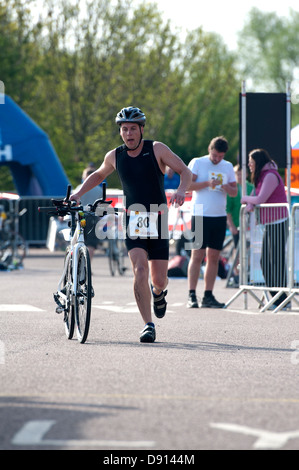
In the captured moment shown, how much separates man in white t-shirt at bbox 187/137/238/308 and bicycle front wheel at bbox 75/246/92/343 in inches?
157

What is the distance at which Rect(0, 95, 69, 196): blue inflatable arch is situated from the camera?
30281 mm

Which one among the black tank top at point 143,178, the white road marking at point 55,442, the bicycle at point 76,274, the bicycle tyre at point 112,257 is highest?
the black tank top at point 143,178

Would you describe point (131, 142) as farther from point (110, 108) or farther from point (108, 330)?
point (110, 108)

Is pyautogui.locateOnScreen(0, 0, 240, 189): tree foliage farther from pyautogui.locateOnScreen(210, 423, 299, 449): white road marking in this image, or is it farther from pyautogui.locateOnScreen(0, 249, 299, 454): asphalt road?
pyautogui.locateOnScreen(210, 423, 299, 449): white road marking

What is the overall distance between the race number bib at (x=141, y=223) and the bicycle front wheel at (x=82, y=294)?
0.52 meters

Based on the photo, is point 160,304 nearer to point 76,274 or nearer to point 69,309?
point 69,309

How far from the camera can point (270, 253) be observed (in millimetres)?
12875

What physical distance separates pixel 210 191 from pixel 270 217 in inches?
34.1

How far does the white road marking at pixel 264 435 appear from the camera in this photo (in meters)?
5.00
